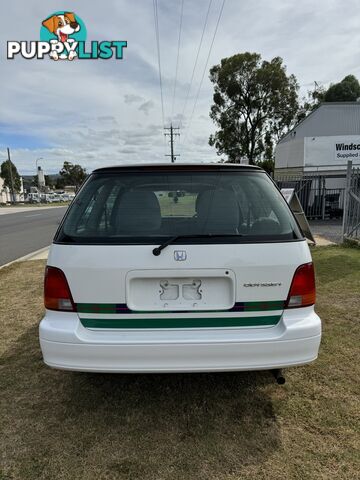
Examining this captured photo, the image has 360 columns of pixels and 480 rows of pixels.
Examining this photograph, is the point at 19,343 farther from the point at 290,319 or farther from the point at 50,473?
the point at 290,319

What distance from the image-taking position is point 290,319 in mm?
2410

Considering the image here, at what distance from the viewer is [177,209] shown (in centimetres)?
277

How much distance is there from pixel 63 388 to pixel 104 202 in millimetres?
1543

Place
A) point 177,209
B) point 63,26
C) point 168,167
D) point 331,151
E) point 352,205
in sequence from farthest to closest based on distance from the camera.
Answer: point 331,151, point 63,26, point 352,205, point 177,209, point 168,167

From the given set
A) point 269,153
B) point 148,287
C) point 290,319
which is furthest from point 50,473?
point 269,153

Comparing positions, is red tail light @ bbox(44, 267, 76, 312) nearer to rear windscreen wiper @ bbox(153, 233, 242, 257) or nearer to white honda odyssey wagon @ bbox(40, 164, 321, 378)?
white honda odyssey wagon @ bbox(40, 164, 321, 378)

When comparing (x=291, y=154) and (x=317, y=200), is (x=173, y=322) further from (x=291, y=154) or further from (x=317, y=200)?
(x=291, y=154)

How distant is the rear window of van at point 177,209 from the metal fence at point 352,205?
726 cm

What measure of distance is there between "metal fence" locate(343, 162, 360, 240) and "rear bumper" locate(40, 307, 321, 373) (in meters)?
7.54

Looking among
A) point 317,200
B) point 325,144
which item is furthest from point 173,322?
point 325,144

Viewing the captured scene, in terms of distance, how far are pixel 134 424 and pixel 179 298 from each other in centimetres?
97

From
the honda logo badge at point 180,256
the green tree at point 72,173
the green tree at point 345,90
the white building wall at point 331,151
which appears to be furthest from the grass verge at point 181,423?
the green tree at point 72,173

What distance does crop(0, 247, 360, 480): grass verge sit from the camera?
222 centimetres

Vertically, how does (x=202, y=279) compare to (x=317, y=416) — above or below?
above
